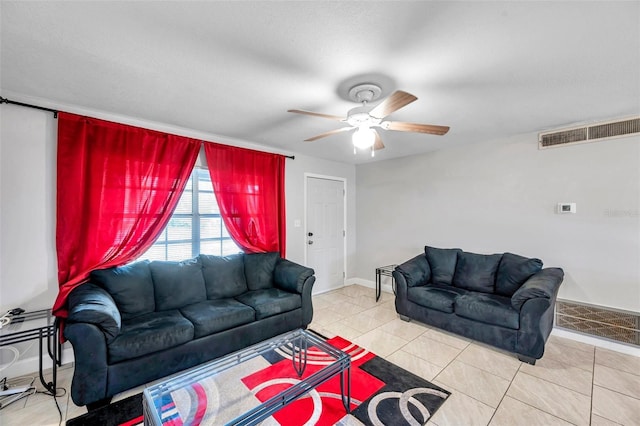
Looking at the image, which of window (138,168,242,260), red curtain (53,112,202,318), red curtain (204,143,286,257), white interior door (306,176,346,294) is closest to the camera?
red curtain (53,112,202,318)

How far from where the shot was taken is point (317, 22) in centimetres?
141

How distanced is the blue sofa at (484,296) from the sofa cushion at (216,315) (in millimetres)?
2003

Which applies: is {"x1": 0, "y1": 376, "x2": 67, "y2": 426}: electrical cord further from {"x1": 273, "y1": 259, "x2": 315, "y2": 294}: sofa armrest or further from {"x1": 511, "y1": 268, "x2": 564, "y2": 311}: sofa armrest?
{"x1": 511, "y1": 268, "x2": 564, "y2": 311}: sofa armrest

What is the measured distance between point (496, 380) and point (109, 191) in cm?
398

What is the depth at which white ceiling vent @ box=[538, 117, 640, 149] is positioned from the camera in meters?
2.71

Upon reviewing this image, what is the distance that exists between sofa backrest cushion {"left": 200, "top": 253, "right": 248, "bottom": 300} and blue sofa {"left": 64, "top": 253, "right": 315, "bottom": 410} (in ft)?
0.04

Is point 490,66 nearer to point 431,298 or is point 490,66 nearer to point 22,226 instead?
point 431,298

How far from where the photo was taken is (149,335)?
2.14 m

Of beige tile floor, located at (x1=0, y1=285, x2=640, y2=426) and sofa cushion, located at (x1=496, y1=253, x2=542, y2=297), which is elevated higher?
sofa cushion, located at (x1=496, y1=253, x2=542, y2=297)

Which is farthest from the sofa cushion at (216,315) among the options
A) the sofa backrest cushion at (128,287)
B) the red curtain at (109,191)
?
the red curtain at (109,191)

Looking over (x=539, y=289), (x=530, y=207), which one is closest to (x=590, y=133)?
(x=530, y=207)

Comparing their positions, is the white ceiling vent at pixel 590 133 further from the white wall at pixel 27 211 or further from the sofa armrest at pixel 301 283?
the white wall at pixel 27 211

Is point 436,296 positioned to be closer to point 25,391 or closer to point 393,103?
point 393,103

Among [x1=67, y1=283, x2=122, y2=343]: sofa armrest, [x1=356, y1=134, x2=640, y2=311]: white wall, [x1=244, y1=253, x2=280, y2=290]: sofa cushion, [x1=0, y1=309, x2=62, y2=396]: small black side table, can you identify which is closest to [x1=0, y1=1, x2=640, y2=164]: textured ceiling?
[x1=356, y1=134, x2=640, y2=311]: white wall
